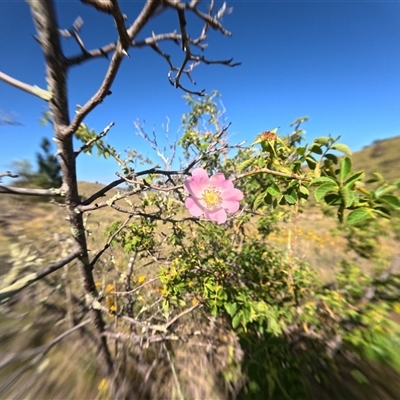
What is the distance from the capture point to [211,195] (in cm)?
113

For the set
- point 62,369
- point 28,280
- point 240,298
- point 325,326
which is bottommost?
point 62,369

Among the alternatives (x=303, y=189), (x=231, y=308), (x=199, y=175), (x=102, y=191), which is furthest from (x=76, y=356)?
(x=303, y=189)

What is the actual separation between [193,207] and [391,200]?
723 mm

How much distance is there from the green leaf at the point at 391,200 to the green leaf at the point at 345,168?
135 mm

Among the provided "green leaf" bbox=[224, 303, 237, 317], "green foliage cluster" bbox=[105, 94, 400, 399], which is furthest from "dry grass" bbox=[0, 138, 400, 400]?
"green leaf" bbox=[224, 303, 237, 317]

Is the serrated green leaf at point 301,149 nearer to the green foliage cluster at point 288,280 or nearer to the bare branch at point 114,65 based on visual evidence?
the green foliage cluster at point 288,280

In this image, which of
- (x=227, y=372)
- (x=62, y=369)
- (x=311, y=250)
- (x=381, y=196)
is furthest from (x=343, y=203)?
(x=311, y=250)

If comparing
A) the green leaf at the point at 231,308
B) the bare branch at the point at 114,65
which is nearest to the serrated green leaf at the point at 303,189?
the bare branch at the point at 114,65

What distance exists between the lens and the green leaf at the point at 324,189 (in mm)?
792

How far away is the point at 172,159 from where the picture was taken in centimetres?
300

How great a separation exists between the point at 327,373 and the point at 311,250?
376 cm

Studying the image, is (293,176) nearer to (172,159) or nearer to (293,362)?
(293,362)

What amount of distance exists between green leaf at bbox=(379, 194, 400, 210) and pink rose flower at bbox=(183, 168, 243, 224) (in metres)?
0.57

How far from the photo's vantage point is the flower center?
1.11 meters
